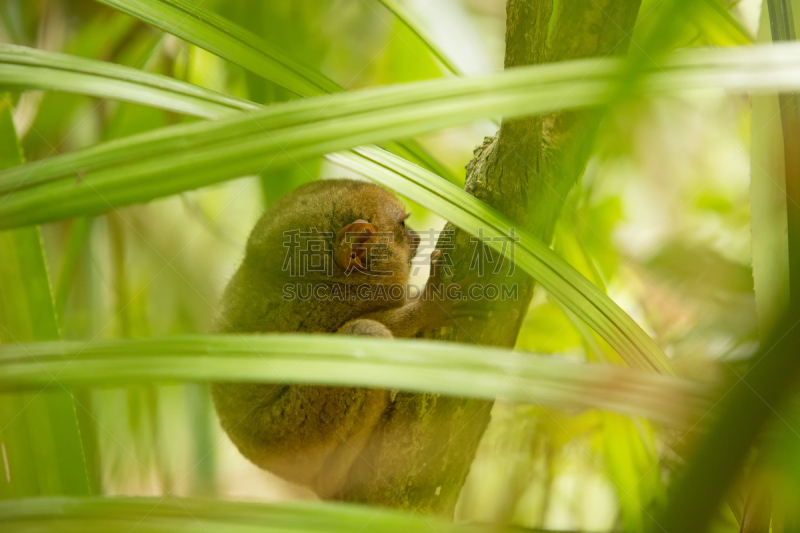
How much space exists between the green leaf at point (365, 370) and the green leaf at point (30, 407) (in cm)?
49

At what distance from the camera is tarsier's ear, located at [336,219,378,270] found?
2615mm

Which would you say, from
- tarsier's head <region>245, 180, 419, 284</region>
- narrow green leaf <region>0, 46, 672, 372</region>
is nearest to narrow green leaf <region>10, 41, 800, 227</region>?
narrow green leaf <region>0, 46, 672, 372</region>

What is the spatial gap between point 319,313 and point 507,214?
3.69 feet

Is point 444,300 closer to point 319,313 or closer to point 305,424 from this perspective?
point 319,313

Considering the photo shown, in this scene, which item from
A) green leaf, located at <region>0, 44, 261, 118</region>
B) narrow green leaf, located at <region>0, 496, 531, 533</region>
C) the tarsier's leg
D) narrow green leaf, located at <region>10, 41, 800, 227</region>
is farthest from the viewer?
the tarsier's leg

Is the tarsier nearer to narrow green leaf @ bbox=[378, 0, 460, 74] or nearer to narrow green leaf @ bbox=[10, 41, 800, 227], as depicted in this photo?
narrow green leaf @ bbox=[378, 0, 460, 74]

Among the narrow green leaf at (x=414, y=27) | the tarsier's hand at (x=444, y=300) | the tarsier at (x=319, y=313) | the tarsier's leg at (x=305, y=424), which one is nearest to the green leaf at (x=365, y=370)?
the tarsier's hand at (x=444, y=300)

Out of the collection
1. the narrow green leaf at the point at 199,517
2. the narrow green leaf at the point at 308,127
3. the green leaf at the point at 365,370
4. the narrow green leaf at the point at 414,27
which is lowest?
the narrow green leaf at the point at 199,517

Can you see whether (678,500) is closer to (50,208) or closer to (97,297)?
(50,208)

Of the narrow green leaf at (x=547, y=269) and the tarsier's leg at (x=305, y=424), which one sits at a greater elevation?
the narrow green leaf at (x=547, y=269)

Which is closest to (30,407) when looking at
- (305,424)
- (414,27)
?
(305,424)

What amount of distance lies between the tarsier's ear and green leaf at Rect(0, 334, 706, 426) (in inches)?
69.9

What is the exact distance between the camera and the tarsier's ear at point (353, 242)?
8.58ft

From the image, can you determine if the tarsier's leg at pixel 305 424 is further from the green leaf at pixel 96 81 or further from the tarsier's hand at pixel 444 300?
the green leaf at pixel 96 81
